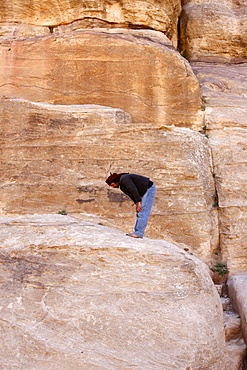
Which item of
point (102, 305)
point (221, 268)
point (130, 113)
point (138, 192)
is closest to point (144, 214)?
point (138, 192)

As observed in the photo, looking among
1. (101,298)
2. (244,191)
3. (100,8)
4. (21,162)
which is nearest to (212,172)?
(244,191)

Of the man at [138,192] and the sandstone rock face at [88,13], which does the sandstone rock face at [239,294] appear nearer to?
the man at [138,192]

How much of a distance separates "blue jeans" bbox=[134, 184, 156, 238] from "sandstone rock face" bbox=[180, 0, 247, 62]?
353 inches

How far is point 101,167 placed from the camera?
8.20 meters

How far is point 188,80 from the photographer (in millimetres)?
10391

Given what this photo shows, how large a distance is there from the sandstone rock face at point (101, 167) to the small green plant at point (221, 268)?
0.29 metres

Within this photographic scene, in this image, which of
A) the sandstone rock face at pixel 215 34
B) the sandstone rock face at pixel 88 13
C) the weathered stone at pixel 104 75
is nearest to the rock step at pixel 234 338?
the weathered stone at pixel 104 75

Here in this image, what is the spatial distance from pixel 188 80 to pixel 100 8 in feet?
11.6

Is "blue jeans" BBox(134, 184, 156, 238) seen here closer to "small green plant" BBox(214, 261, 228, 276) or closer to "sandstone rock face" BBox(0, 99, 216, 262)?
"sandstone rock face" BBox(0, 99, 216, 262)

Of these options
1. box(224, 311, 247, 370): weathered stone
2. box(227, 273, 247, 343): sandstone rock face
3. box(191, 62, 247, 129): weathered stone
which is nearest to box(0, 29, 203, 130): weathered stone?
box(191, 62, 247, 129): weathered stone

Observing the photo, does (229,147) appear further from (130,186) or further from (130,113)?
(130,186)

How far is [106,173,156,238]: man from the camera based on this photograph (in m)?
5.47

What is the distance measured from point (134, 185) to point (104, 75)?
5460 mm

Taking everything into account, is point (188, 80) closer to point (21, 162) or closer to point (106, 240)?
point (21, 162)
